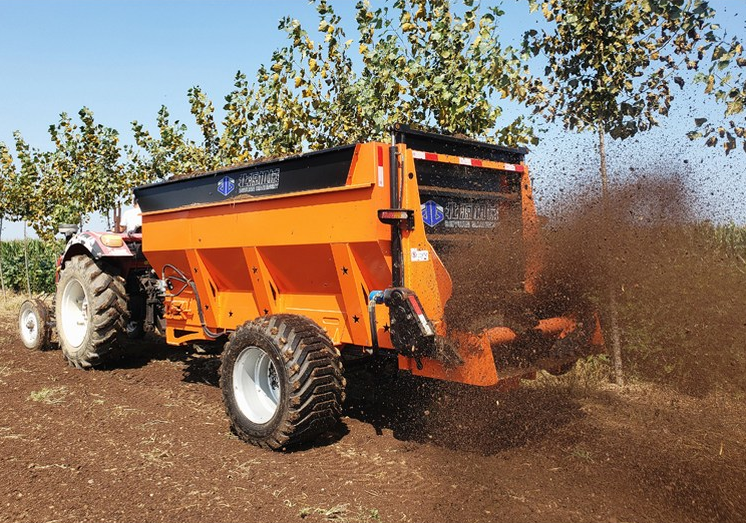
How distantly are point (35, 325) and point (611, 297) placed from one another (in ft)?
24.7

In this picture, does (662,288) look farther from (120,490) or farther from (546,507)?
(120,490)

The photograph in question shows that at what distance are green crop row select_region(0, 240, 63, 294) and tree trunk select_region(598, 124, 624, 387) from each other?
694 inches

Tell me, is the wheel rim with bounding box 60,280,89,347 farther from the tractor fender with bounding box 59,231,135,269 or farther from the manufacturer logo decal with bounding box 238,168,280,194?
the manufacturer logo decal with bounding box 238,168,280,194

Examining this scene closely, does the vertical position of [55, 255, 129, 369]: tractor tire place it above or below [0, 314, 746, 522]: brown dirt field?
above

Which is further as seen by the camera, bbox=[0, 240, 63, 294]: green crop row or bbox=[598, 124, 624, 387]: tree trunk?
bbox=[0, 240, 63, 294]: green crop row

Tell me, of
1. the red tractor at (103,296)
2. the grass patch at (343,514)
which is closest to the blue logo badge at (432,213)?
the grass patch at (343,514)

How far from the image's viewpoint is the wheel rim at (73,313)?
7.71 meters

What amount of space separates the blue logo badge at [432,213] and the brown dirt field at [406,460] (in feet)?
4.24

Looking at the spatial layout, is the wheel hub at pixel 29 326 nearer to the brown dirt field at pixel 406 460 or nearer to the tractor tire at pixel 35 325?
the tractor tire at pixel 35 325

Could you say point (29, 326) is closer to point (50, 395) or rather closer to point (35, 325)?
point (35, 325)

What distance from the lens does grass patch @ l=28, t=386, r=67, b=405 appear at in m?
5.96

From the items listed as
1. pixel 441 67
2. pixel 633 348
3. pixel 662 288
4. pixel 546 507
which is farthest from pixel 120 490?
pixel 441 67

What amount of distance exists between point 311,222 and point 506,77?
247 centimetres

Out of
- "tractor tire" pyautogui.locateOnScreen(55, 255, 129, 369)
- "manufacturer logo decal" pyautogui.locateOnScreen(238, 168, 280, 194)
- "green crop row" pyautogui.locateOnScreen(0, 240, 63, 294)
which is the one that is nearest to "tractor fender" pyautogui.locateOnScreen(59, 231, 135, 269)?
"tractor tire" pyautogui.locateOnScreen(55, 255, 129, 369)
